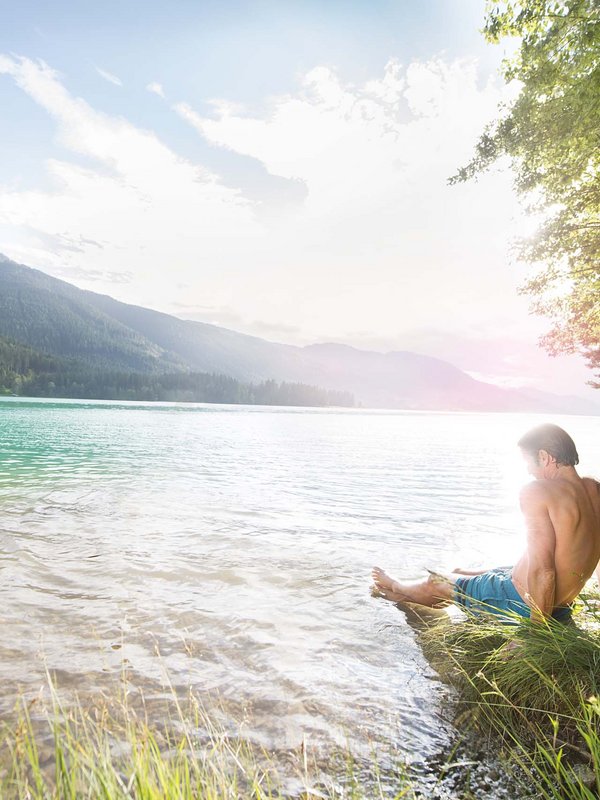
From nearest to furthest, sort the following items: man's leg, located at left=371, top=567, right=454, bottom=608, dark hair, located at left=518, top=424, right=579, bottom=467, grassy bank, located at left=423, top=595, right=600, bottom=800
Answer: grassy bank, located at left=423, top=595, right=600, bottom=800, dark hair, located at left=518, top=424, right=579, bottom=467, man's leg, located at left=371, top=567, right=454, bottom=608

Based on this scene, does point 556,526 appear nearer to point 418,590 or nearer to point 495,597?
point 495,597

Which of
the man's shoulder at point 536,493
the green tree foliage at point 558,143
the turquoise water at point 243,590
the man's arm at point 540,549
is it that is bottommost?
the turquoise water at point 243,590

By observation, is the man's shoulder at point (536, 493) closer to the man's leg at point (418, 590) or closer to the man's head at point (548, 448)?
the man's head at point (548, 448)

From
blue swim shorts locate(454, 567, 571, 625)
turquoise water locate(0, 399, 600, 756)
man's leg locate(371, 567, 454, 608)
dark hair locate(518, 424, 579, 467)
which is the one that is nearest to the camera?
turquoise water locate(0, 399, 600, 756)

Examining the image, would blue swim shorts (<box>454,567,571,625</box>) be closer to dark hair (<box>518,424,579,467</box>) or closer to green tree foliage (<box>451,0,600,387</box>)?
dark hair (<box>518,424,579,467</box>)

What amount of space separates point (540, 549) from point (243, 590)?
4.24 meters

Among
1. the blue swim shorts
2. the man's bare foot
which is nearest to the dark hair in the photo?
the blue swim shorts

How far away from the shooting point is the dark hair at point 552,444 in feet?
14.7

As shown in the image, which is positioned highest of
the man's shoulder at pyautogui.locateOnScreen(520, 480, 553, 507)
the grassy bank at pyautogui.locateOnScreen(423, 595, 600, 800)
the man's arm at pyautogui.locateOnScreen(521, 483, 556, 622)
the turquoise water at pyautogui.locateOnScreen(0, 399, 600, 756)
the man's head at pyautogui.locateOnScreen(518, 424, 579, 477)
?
the man's head at pyautogui.locateOnScreen(518, 424, 579, 477)

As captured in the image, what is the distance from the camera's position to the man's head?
448 cm

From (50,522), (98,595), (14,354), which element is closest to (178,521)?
(50,522)

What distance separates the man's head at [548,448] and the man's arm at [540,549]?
266mm

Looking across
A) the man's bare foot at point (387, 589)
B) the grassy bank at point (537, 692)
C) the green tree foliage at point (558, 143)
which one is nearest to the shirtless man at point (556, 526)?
the grassy bank at point (537, 692)

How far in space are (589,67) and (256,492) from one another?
13457mm
